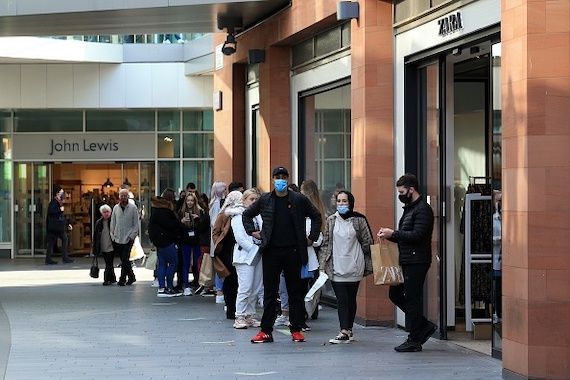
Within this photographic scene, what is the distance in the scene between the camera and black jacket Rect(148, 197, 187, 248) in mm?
19750

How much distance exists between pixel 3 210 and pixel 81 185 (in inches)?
85.6

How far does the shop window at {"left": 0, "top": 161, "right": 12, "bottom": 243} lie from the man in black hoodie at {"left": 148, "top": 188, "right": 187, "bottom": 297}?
14222 mm

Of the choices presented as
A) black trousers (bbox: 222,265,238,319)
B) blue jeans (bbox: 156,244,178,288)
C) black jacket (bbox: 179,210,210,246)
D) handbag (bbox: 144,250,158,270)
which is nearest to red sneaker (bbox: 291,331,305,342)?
black trousers (bbox: 222,265,238,319)

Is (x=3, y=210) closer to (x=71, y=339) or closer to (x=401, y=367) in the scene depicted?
(x=71, y=339)

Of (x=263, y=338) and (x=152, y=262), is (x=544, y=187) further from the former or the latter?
(x=152, y=262)

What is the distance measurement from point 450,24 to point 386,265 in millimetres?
2617

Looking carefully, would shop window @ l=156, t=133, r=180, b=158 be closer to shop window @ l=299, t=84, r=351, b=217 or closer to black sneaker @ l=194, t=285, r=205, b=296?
black sneaker @ l=194, t=285, r=205, b=296

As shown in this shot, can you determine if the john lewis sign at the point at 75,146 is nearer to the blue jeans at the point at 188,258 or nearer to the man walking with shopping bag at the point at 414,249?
the blue jeans at the point at 188,258

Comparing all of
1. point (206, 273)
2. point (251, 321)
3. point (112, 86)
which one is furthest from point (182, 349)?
point (112, 86)

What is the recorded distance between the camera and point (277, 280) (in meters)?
13.2

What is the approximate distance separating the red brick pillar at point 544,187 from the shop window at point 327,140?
6.82 m

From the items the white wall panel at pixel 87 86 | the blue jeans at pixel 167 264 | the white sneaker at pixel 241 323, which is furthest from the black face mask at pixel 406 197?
the white wall panel at pixel 87 86

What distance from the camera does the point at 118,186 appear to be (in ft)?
111

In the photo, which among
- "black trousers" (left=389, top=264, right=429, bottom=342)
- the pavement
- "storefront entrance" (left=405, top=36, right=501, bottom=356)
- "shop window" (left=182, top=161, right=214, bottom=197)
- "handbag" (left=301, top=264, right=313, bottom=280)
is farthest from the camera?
"shop window" (left=182, top=161, right=214, bottom=197)
